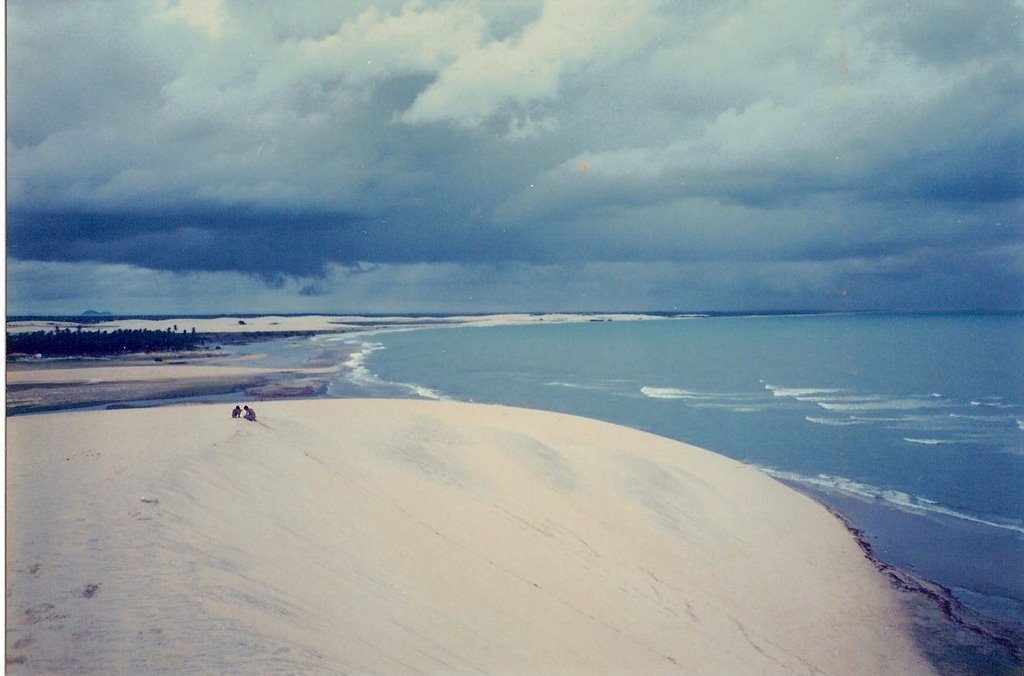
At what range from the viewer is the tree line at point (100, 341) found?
14.0ft

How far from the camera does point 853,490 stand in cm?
599

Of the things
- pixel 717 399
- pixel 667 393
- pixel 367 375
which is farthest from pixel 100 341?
pixel 717 399

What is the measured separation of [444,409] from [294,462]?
1683 mm

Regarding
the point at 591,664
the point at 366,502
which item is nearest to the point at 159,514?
the point at 366,502

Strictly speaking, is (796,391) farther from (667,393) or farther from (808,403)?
(667,393)

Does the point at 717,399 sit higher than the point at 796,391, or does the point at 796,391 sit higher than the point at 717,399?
the point at 796,391

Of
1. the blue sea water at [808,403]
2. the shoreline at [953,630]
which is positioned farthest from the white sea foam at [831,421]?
the shoreline at [953,630]

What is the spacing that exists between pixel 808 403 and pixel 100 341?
21.7ft

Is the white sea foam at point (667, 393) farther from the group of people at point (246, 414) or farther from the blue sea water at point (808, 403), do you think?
the group of people at point (246, 414)

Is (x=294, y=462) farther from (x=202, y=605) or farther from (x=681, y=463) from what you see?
(x=681, y=463)

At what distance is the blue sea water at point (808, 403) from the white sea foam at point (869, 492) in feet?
0.05

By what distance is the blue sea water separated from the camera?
5145 mm

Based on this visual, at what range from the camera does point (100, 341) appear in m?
5.25

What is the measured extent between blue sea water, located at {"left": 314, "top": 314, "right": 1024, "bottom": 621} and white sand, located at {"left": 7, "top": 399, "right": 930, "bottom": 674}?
1.74 feet
